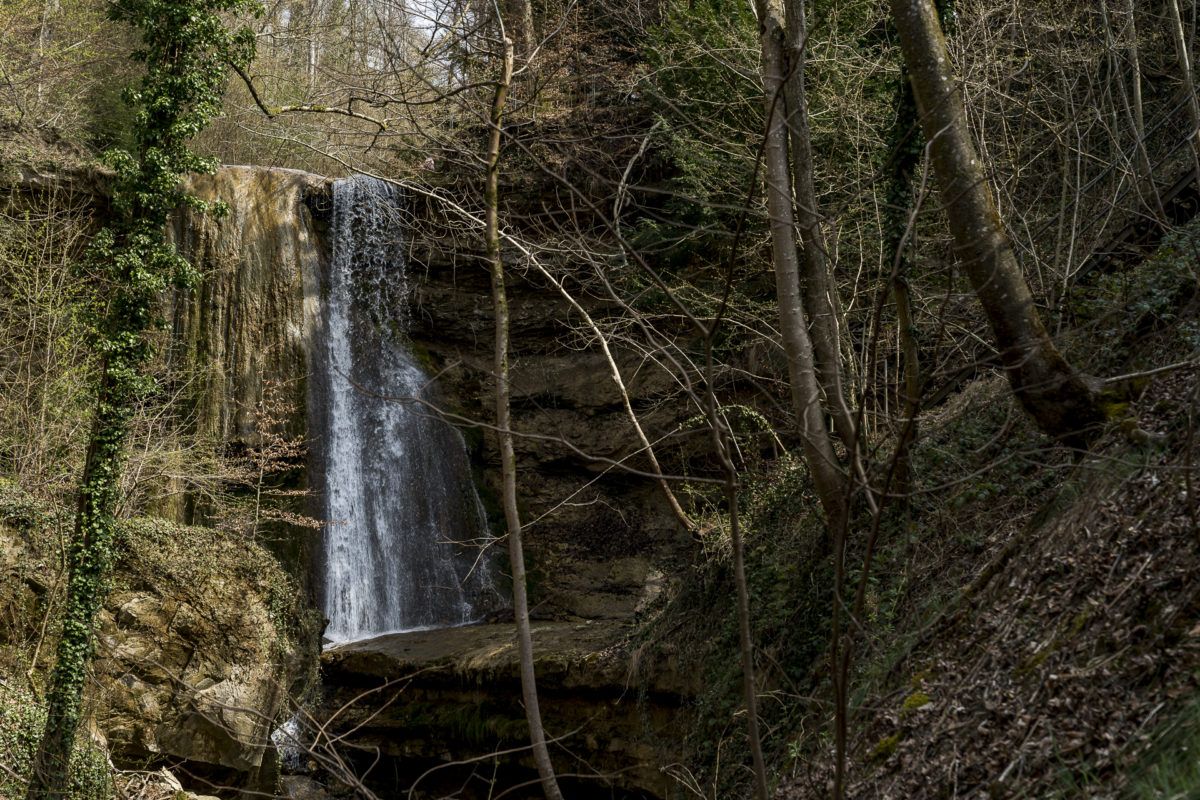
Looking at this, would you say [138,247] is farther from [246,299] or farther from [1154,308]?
[1154,308]

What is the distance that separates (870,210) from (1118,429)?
17.5 ft

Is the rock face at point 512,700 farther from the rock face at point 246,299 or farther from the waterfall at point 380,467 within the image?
the rock face at point 246,299

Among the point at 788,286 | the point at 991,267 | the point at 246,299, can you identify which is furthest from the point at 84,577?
the point at 991,267

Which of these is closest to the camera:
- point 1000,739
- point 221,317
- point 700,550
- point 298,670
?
point 1000,739

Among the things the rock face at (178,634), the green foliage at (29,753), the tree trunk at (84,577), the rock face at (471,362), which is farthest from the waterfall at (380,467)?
the green foliage at (29,753)

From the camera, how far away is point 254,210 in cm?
1592

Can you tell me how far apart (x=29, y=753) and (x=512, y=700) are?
493 cm

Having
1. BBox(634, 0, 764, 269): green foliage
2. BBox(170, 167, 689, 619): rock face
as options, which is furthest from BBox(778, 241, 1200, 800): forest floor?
BBox(170, 167, 689, 619): rock face

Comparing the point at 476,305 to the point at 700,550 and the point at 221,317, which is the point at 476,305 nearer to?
the point at 221,317

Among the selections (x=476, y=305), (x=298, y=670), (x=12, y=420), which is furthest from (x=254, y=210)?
(x=298, y=670)

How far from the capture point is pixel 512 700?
10414 millimetres

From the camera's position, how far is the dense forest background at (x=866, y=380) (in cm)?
317

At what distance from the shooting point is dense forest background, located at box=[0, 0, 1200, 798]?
10.4 ft

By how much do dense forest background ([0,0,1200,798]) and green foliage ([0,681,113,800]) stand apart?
0.14 m
